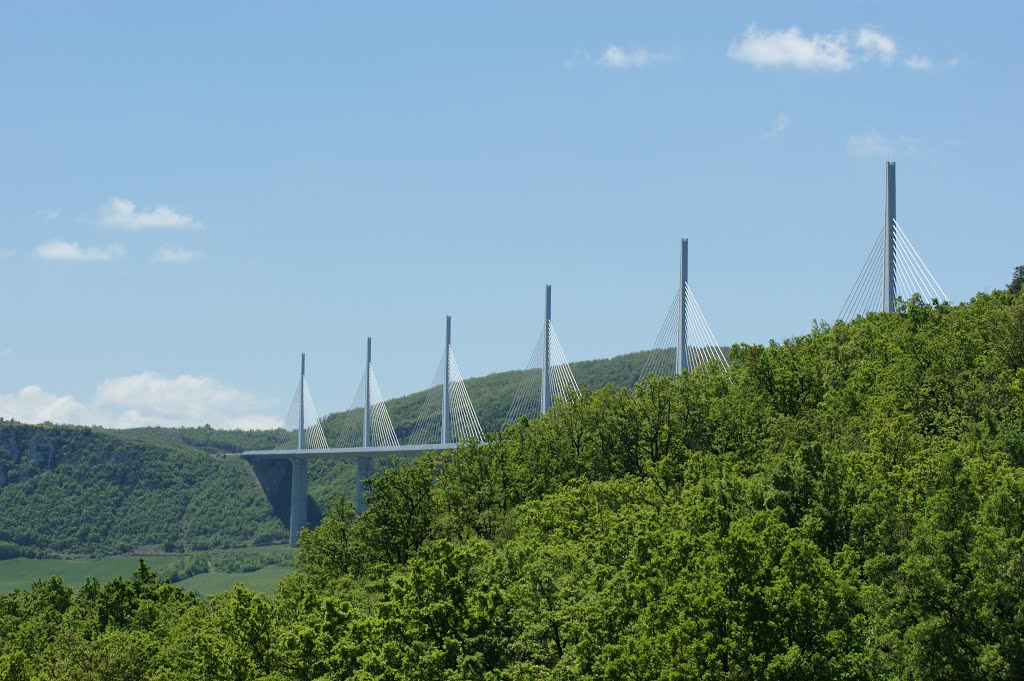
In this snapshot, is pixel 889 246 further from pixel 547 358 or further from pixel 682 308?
pixel 547 358

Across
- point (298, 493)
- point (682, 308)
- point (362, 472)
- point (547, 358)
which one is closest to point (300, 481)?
point (298, 493)

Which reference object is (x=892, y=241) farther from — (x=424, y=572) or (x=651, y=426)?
(x=424, y=572)

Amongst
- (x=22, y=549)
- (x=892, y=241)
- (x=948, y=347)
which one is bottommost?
(x=22, y=549)

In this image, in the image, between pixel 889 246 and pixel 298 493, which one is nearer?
pixel 889 246

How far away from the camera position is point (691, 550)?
111 ft

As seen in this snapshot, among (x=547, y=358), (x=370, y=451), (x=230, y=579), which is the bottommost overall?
(x=230, y=579)

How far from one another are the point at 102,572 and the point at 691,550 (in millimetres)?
150741

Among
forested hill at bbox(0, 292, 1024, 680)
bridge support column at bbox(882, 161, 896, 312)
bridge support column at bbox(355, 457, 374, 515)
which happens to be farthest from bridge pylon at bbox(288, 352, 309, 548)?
bridge support column at bbox(882, 161, 896, 312)

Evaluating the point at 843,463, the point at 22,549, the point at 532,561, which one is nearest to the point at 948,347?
the point at 843,463

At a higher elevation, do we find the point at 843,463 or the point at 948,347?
the point at 948,347

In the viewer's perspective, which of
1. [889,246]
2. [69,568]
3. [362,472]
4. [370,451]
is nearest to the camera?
[889,246]

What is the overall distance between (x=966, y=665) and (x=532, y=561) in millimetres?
13279

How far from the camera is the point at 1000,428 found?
4906cm

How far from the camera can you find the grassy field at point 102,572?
15838 cm
